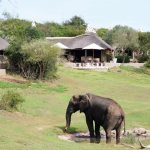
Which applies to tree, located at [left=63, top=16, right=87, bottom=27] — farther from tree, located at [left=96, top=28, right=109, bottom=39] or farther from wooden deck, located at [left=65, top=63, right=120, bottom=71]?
wooden deck, located at [left=65, top=63, right=120, bottom=71]

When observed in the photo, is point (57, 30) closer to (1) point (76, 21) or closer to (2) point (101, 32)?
(2) point (101, 32)

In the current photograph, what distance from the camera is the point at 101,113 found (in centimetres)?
2091

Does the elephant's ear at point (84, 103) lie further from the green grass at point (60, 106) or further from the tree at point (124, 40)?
the tree at point (124, 40)

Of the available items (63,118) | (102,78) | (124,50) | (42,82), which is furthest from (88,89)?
(124,50)

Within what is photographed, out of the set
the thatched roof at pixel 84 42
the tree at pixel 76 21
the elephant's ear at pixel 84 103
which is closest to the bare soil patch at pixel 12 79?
the elephant's ear at pixel 84 103

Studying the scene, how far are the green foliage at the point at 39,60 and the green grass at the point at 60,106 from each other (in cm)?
136

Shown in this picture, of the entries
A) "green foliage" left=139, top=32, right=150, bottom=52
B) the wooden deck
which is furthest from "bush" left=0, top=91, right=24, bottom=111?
"green foliage" left=139, top=32, right=150, bottom=52

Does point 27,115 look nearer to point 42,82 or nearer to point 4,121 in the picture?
point 4,121

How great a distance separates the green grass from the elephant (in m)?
0.63

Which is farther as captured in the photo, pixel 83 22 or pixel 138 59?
pixel 83 22

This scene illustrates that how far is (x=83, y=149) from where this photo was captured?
16344 mm

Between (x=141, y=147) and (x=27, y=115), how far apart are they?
344 inches

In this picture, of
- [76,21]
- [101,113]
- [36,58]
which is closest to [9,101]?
[101,113]

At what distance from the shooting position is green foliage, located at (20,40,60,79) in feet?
145
